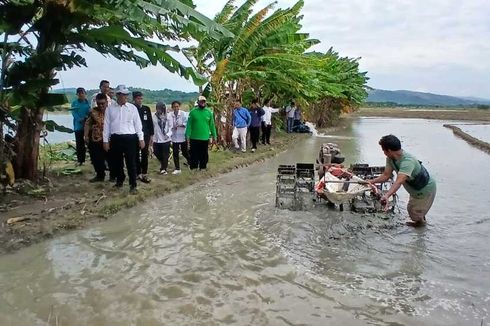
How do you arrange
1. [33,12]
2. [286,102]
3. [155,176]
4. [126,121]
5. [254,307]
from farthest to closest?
[286,102]
[155,176]
[126,121]
[33,12]
[254,307]

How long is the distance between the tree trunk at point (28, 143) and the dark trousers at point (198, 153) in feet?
11.8

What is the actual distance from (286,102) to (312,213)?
17.8 meters

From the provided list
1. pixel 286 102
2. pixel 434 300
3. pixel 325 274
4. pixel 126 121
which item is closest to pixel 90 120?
pixel 126 121

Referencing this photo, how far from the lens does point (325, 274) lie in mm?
5164

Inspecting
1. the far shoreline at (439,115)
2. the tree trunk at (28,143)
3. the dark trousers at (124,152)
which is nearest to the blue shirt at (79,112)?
the tree trunk at (28,143)

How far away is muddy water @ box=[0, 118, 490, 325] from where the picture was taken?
4.20 metres

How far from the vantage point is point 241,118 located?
49.6ft

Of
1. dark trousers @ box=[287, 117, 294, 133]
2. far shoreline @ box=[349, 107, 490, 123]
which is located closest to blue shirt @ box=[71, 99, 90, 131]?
dark trousers @ box=[287, 117, 294, 133]

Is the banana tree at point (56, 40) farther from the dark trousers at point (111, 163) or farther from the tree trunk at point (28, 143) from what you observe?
the dark trousers at point (111, 163)

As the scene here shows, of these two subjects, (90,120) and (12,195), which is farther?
(90,120)

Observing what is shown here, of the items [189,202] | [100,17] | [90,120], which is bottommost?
[189,202]

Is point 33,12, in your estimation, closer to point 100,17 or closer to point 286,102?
point 100,17

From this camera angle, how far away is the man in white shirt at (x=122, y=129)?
837 cm

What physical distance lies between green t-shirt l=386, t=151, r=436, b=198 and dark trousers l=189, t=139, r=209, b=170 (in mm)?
5239
